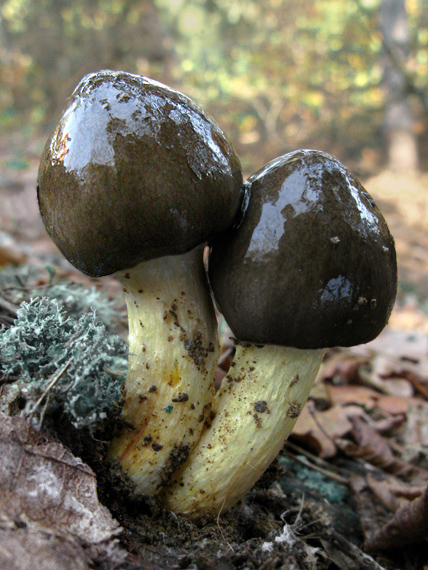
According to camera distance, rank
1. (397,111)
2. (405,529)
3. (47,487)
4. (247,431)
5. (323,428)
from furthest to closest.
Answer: (397,111), (323,428), (405,529), (247,431), (47,487)

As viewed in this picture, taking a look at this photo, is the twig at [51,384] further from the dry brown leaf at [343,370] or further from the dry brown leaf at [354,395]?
the dry brown leaf at [343,370]

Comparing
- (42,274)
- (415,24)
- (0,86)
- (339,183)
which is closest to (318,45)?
(415,24)

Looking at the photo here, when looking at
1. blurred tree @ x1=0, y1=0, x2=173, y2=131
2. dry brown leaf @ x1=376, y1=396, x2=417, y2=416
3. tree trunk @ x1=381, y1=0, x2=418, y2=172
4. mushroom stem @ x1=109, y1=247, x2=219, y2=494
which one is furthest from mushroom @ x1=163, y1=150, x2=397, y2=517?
blurred tree @ x1=0, y1=0, x2=173, y2=131

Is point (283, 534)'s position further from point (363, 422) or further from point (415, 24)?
point (415, 24)

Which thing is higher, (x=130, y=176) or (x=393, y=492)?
(x=130, y=176)

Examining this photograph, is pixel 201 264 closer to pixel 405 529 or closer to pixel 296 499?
pixel 296 499

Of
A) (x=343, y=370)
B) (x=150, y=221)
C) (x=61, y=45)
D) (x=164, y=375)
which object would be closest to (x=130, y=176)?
(x=150, y=221)
